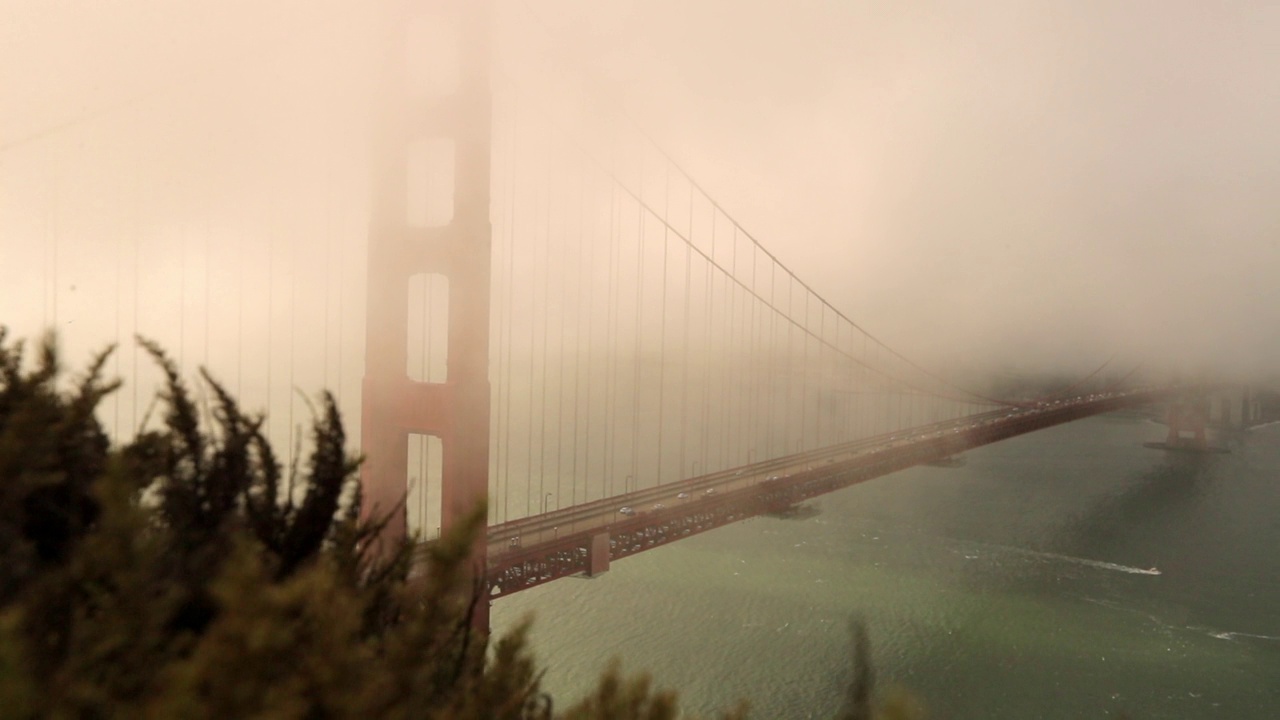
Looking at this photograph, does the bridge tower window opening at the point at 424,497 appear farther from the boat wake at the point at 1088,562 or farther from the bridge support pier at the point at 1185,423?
the bridge support pier at the point at 1185,423

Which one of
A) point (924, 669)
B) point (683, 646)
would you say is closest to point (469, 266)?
point (683, 646)

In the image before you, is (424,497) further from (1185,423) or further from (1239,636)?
(1185,423)

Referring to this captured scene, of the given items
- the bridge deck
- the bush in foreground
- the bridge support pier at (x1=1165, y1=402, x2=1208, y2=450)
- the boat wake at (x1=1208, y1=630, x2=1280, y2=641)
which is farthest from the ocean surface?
the bridge support pier at (x1=1165, y1=402, x2=1208, y2=450)

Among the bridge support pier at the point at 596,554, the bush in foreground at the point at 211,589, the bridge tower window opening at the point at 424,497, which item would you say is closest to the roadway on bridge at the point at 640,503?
the bridge support pier at the point at 596,554

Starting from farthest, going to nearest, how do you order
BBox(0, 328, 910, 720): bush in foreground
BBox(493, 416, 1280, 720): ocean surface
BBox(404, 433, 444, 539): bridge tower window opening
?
BBox(404, 433, 444, 539): bridge tower window opening
BBox(493, 416, 1280, 720): ocean surface
BBox(0, 328, 910, 720): bush in foreground

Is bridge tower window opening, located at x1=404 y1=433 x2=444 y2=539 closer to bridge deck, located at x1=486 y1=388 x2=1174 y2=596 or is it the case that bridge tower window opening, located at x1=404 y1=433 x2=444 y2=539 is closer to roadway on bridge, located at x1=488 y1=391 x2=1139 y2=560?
roadway on bridge, located at x1=488 y1=391 x2=1139 y2=560

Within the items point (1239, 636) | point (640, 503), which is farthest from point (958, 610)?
point (640, 503)
